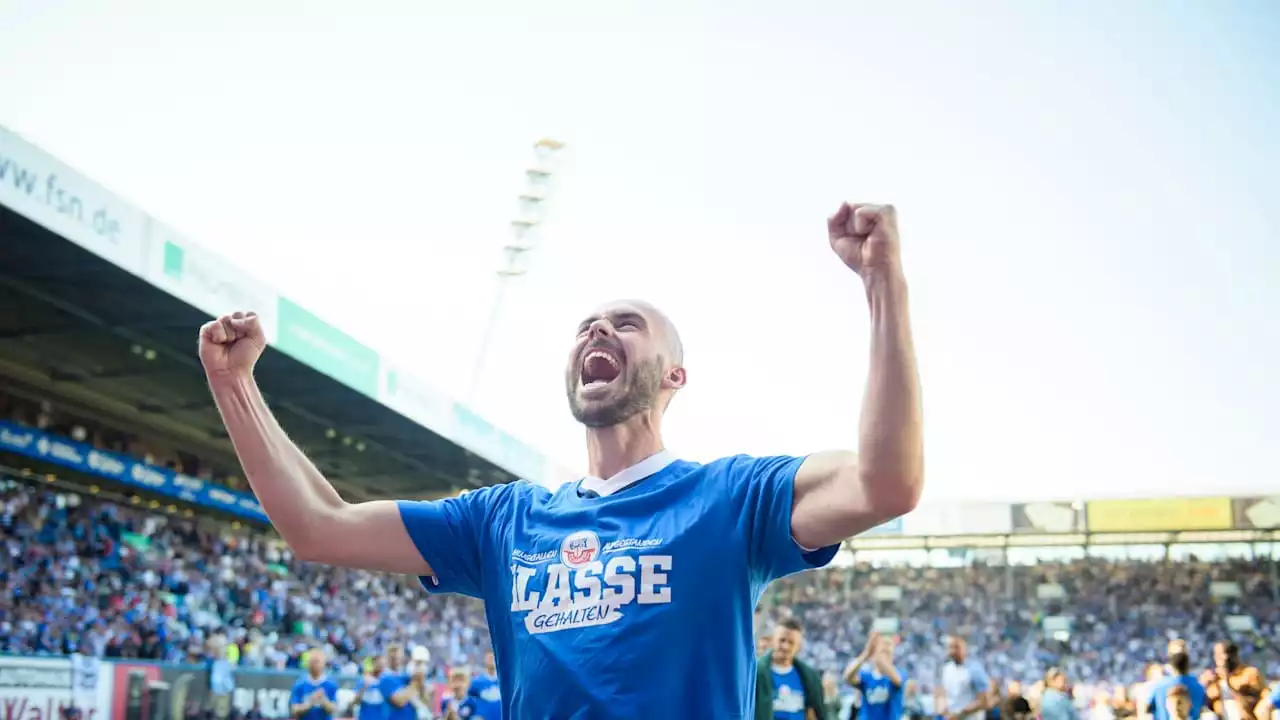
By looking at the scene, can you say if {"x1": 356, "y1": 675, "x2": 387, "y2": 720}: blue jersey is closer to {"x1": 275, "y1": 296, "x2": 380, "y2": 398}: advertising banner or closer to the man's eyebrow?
{"x1": 275, "y1": 296, "x2": 380, "y2": 398}: advertising banner

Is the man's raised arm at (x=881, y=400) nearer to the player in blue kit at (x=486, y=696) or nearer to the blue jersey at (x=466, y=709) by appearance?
the player in blue kit at (x=486, y=696)

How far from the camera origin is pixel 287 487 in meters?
2.88

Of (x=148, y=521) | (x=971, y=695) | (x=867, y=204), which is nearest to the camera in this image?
(x=867, y=204)

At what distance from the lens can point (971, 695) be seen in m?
16.0

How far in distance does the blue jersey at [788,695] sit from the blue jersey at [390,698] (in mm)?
5658

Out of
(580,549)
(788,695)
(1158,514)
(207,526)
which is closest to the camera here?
(580,549)

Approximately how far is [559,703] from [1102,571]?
44.3 meters

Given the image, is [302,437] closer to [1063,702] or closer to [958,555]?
[1063,702]

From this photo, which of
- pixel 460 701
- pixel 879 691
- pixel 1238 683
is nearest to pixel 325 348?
pixel 460 701

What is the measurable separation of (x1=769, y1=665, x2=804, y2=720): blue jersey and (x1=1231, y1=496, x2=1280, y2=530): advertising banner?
3268 cm

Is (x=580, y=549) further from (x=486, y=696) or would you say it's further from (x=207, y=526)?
(x=207, y=526)

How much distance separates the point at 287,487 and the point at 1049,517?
3954 centimetres

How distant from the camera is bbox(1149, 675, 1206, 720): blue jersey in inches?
442

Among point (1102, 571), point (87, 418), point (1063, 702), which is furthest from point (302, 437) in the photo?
point (1102, 571)
